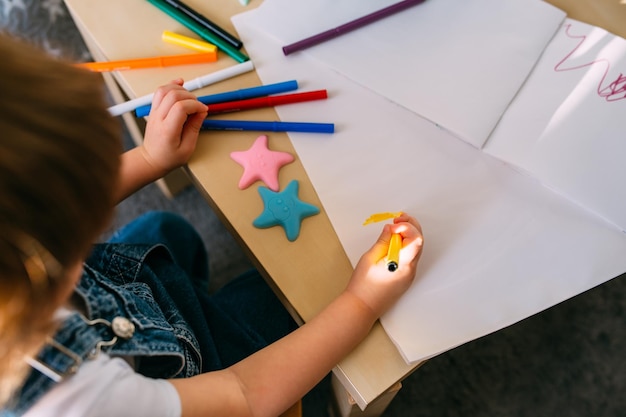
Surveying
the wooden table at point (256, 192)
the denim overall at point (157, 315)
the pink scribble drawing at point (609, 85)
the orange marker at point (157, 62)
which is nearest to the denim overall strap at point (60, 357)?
the denim overall at point (157, 315)

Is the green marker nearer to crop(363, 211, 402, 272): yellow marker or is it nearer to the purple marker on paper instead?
the purple marker on paper

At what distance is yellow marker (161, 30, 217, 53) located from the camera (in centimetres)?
54

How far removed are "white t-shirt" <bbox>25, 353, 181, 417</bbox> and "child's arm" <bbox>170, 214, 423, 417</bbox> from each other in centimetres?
3

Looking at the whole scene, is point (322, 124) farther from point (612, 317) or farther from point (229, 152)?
point (612, 317)

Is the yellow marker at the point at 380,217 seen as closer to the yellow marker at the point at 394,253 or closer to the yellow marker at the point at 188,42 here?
the yellow marker at the point at 394,253

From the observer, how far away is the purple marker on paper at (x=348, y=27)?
0.54m

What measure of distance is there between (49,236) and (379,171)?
0.29 metres

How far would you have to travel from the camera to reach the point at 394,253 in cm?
43

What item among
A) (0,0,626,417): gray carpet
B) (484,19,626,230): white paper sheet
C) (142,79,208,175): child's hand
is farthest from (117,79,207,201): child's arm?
(0,0,626,417): gray carpet

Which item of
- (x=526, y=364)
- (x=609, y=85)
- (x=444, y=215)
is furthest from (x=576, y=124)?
(x=526, y=364)

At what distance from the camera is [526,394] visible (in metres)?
0.88

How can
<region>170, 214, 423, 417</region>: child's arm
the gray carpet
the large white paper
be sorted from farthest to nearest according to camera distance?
the gray carpet
the large white paper
<region>170, 214, 423, 417</region>: child's arm

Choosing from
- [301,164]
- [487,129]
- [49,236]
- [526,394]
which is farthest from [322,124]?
[526,394]

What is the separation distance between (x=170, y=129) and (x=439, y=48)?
282mm
